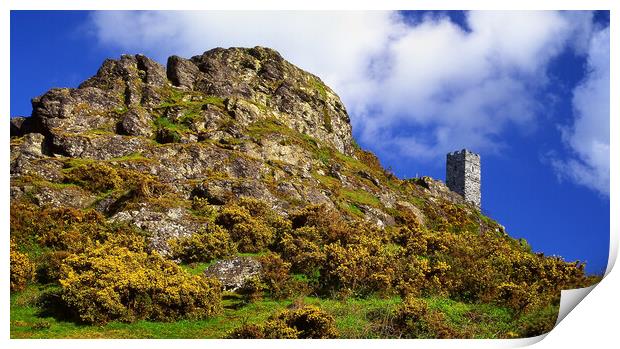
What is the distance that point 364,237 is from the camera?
30.7m

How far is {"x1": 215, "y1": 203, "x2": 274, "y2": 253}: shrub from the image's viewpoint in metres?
30.5

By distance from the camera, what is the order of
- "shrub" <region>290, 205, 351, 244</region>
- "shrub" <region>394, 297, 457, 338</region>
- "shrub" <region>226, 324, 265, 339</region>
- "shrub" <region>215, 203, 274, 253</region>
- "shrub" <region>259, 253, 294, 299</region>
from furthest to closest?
"shrub" <region>290, 205, 351, 244</region> → "shrub" <region>215, 203, 274, 253</region> → "shrub" <region>259, 253, 294, 299</region> → "shrub" <region>394, 297, 457, 338</region> → "shrub" <region>226, 324, 265, 339</region>

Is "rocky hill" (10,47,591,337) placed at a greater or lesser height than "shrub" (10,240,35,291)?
greater

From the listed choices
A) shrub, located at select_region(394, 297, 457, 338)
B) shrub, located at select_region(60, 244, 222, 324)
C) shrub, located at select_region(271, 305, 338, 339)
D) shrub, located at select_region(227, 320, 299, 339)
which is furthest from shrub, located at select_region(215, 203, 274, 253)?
shrub, located at select_region(394, 297, 457, 338)

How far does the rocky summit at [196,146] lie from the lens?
35.1 meters

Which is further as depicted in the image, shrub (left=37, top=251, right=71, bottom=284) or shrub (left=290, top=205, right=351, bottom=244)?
shrub (left=290, top=205, right=351, bottom=244)

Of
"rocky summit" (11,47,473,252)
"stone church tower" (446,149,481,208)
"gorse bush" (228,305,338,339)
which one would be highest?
"stone church tower" (446,149,481,208)

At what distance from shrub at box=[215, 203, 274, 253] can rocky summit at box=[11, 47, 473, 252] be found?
1525mm

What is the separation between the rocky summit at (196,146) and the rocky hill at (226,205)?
128 mm

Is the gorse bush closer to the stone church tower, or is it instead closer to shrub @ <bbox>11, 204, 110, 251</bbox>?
shrub @ <bbox>11, 204, 110, 251</bbox>

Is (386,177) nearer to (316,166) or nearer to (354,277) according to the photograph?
(316,166)

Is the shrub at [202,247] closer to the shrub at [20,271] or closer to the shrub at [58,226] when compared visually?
the shrub at [58,226]

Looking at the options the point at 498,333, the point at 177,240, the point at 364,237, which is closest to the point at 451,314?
the point at 498,333

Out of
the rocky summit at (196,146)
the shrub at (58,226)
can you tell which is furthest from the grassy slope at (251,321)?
the rocky summit at (196,146)
